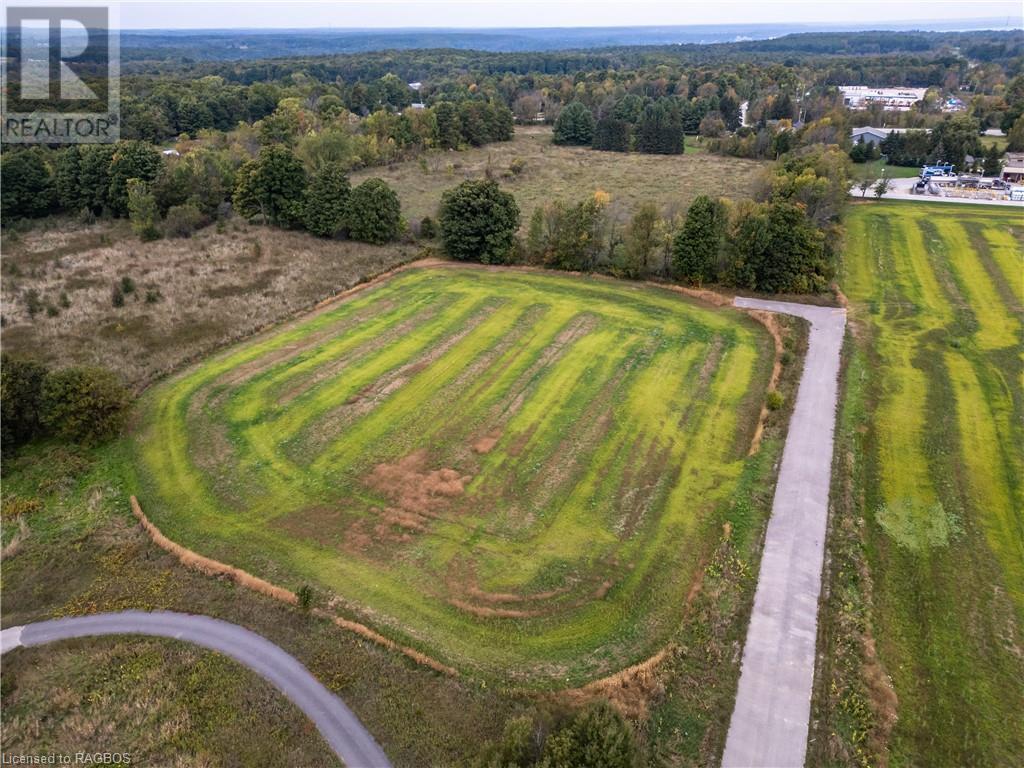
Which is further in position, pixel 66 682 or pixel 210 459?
pixel 210 459

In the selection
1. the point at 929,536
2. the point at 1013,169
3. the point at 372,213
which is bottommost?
the point at 929,536

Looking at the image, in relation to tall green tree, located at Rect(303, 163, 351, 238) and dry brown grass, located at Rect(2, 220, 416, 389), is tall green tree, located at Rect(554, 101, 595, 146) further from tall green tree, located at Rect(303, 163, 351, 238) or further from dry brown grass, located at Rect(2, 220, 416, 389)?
dry brown grass, located at Rect(2, 220, 416, 389)

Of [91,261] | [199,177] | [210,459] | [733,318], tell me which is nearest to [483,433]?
[210,459]

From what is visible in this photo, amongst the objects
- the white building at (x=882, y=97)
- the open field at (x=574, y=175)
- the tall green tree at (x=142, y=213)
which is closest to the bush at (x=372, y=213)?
the open field at (x=574, y=175)

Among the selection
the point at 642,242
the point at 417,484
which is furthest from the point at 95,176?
the point at 417,484

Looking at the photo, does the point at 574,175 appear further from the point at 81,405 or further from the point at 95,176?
the point at 81,405

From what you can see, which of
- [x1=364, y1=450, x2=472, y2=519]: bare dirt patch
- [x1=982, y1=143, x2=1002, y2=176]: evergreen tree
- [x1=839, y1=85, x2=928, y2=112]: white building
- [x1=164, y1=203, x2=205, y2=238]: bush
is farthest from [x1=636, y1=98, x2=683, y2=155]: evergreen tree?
[x1=364, y1=450, x2=472, y2=519]: bare dirt patch

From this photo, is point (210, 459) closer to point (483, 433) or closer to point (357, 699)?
point (483, 433)
